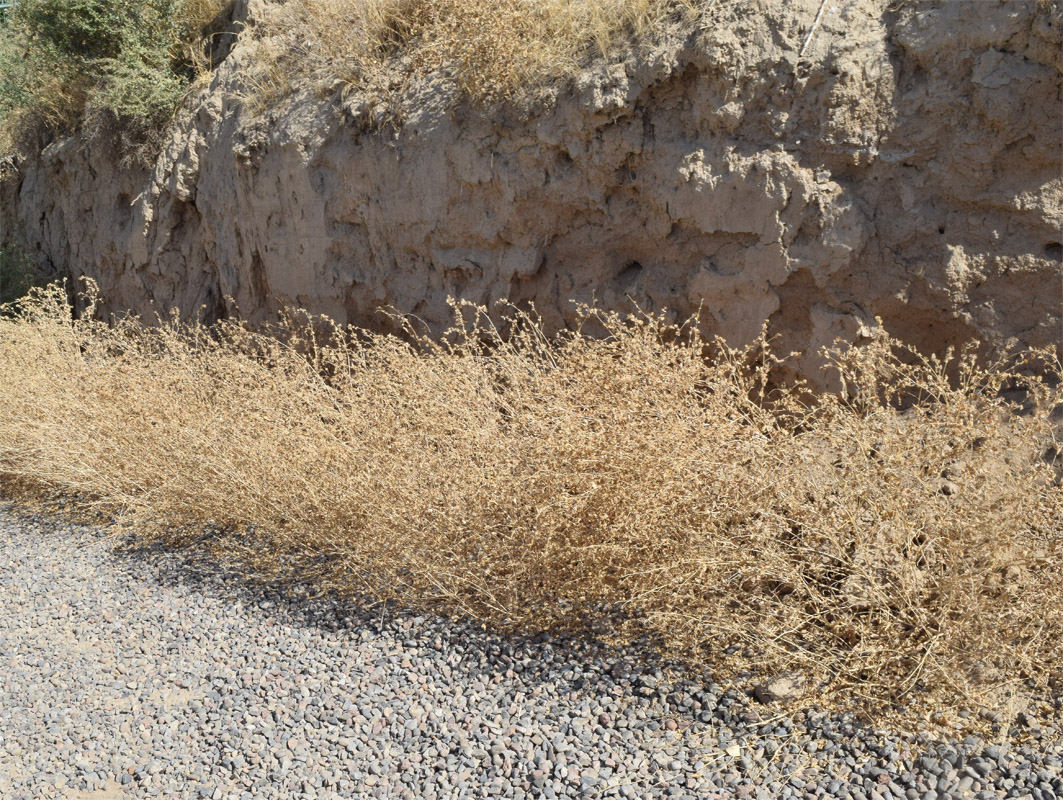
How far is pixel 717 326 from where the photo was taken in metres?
5.25

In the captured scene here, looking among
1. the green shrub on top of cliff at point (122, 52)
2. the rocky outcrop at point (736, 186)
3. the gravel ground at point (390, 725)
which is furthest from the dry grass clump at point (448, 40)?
the gravel ground at point (390, 725)

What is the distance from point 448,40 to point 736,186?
2507 mm

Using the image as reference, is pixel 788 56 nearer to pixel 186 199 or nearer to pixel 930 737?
pixel 930 737

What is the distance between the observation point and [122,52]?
8.62 metres

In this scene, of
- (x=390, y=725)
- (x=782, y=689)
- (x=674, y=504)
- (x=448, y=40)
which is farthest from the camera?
(x=448, y=40)

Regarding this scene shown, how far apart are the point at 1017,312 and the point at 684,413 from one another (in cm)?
205

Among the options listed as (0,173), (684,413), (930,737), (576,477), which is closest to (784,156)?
(684,413)

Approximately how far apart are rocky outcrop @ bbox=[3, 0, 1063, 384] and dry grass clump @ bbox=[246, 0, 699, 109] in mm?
203

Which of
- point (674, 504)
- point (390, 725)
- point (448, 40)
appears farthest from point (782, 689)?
point (448, 40)

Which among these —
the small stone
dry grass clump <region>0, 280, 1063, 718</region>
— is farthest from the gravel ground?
dry grass clump <region>0, 280, 1063, 718</region>

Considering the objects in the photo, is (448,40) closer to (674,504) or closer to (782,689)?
(674,504)

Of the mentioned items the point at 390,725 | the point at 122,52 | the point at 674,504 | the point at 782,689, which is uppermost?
the point at 122,52

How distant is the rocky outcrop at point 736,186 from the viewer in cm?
441

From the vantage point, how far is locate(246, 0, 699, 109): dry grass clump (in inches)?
219
